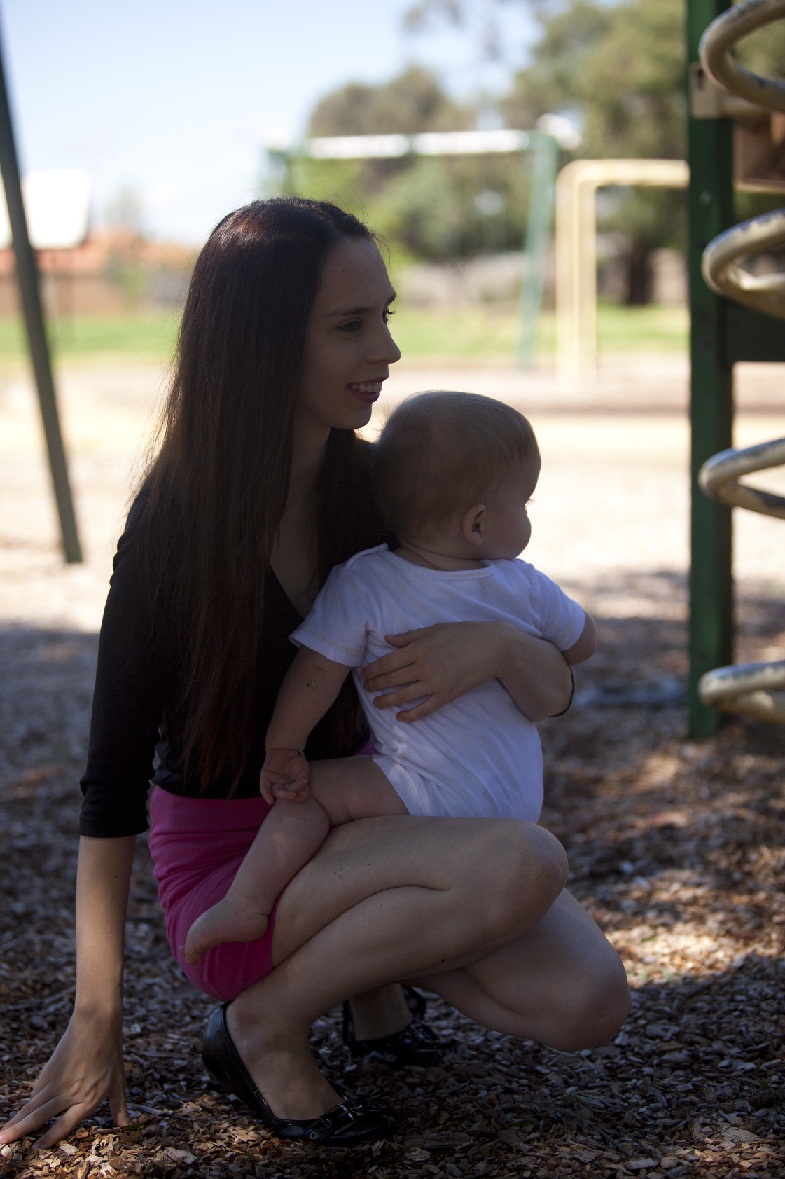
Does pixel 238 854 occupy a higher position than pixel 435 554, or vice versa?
pixel 435 554

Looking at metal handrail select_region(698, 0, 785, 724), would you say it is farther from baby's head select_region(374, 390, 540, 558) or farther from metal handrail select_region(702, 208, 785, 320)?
baby's head select_region(374, 390, 540, 558)

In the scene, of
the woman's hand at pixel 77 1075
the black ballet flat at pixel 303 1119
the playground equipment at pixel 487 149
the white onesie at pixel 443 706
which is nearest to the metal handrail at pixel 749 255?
the white onesie at pixel 443 706

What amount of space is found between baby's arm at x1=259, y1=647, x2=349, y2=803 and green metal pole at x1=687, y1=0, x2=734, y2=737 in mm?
2074

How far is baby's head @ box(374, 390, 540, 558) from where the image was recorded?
1929 mm

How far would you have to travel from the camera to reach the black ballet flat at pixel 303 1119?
1.86 m

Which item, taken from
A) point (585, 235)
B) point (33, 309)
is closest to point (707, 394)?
point (33, 309)

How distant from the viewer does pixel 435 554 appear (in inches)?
Result: 78.8

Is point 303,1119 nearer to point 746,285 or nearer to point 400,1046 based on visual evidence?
point 400,1046

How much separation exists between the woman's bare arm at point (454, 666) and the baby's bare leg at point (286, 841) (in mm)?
123

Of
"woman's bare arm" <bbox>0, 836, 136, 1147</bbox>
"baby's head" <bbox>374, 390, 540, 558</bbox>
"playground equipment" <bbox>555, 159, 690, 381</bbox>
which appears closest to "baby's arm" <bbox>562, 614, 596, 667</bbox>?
"baby's head" <bbox>374, 390, 540, 558</bbox>

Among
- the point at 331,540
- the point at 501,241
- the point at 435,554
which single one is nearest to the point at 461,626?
the point at 435,554

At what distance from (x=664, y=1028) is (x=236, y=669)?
3.28ft

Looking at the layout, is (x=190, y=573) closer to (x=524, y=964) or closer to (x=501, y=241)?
(x=524, y=964)

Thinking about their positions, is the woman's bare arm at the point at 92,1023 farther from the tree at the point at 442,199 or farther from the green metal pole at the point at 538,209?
the tree at the point at 442,199
